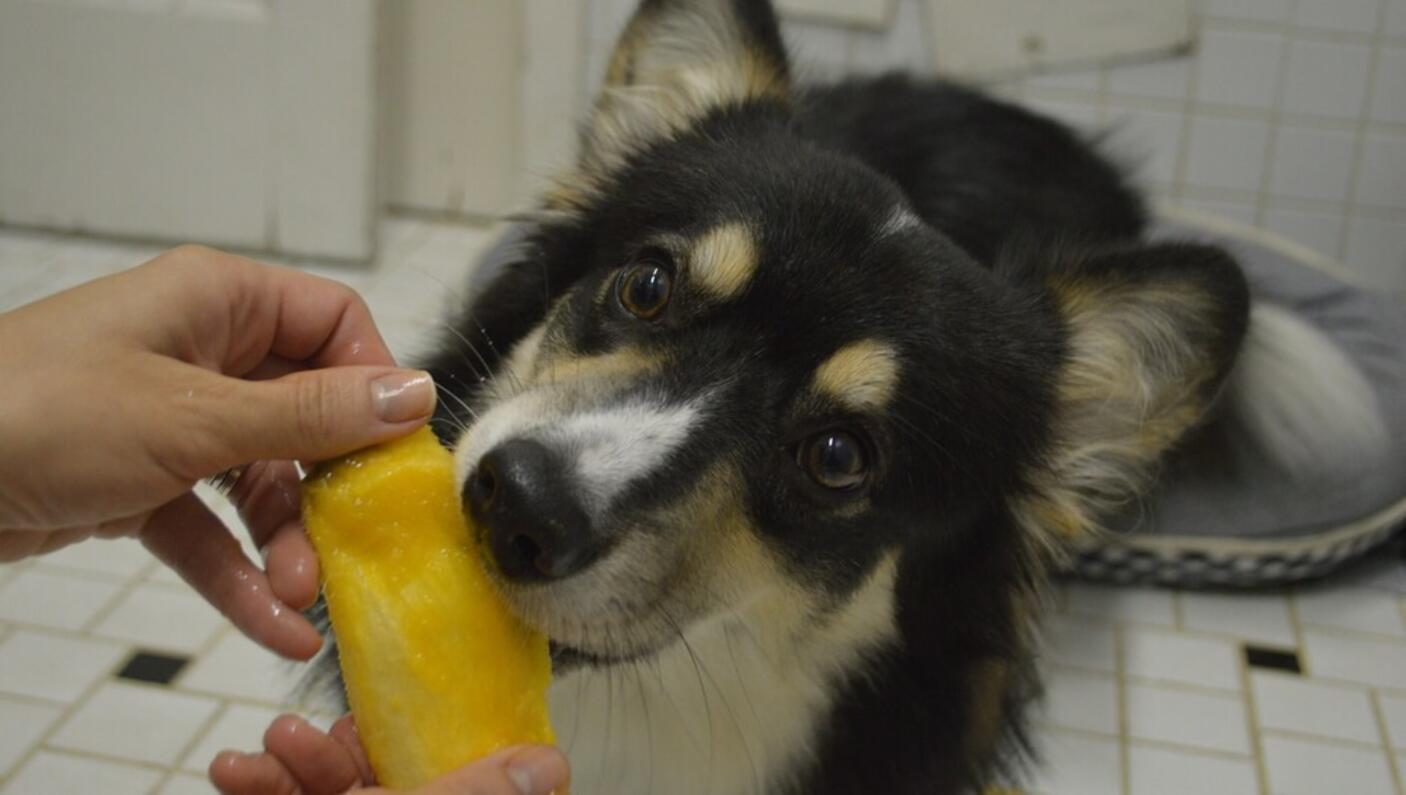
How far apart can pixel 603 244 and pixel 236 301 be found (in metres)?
0.45

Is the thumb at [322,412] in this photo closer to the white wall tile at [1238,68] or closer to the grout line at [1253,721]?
the grout line at [1253,721]

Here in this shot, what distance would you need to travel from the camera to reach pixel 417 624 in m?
1.19

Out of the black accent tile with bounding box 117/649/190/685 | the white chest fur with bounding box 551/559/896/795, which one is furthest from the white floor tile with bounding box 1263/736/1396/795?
the black accent tile with bounding box 117/649/190/685

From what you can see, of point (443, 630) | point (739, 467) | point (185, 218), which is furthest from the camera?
point (185, 218)

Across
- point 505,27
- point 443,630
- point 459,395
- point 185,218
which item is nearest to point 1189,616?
point 459,395

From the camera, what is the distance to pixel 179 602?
7.30ft

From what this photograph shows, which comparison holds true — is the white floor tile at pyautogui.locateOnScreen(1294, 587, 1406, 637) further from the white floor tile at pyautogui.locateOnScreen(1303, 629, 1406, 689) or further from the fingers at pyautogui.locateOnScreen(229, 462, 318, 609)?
the fingers at pyautogui.locateOnScreen(229, 462, 318, 609)

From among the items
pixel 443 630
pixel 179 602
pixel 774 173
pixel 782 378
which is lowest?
pixel 179 602

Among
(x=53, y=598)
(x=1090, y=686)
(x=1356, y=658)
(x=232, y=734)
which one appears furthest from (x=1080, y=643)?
(x=53, y=598)

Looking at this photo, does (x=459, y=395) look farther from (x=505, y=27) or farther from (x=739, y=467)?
(x=505, y=27)

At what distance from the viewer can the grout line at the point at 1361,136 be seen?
125 inches

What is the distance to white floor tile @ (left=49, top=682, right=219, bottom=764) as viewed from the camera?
6.21 ft

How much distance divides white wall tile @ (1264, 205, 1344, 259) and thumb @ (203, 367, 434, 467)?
2.75m

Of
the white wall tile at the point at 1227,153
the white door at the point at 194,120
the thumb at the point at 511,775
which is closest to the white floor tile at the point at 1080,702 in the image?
the thumb at the point at 511,775
